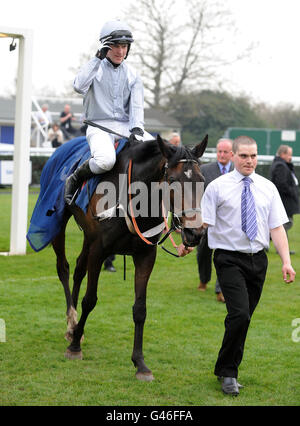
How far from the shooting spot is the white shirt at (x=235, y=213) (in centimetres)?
468

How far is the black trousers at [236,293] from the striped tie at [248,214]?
0.58 feet

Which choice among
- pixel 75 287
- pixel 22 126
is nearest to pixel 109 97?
pixel 75 287

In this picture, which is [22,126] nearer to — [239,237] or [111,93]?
[111,93]

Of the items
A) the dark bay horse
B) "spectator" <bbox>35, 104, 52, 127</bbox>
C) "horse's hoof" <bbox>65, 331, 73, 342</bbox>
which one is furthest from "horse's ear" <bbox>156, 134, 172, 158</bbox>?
"spectator" <bbox>35, 104, 52, 127</bbox>

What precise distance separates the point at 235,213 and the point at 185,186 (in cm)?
44

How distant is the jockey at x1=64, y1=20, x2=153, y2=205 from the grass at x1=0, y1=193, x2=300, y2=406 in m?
1.49

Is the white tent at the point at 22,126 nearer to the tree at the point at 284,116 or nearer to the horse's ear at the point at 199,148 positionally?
the horse's ear at the point at 199,148

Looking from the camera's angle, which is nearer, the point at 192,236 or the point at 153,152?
the point at 192,236

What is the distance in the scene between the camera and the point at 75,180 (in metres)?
5.77

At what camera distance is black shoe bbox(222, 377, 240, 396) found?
4633 mm

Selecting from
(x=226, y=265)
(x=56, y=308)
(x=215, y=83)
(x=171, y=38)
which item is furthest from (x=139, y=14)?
(x=226, y=265)

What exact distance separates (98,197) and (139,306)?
0.96 metres
